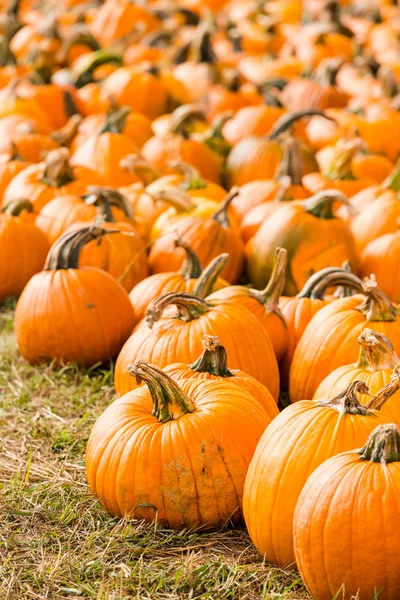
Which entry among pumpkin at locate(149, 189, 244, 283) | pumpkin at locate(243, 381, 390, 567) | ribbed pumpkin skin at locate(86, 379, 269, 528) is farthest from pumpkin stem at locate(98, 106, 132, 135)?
pumpkin at locate(243, 381, 390, 567)

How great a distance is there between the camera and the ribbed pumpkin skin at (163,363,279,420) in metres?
2.93

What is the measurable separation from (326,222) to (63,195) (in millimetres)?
1476

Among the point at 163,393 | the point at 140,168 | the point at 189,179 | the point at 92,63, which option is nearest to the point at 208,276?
the point at 163,393

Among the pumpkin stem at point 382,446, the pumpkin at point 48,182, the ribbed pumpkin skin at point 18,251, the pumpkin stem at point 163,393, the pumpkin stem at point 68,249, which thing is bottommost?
the ribbed pumpkin skin at point 18,251

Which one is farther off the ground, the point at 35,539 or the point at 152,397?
the point at 152,397

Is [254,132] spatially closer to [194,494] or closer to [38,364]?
[38,364]

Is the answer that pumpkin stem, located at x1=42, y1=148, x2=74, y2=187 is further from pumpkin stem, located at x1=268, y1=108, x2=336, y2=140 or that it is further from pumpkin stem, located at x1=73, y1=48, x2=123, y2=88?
pumpkin stem, located at x1=73, y1=48, x2=123, y2=88

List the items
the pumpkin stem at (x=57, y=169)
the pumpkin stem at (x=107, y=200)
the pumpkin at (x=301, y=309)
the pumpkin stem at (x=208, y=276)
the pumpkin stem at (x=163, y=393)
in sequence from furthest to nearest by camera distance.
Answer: the pumpkin stem at (x=57, y=169), the pumpkin stem at (x=107, y=200), the pumpkin at (x=301, y=309), the pumpkin stem at (x=208, y=276), the pumpkin stem at (x=163, y=393)

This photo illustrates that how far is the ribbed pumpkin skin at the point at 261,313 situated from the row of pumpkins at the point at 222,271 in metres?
0.01

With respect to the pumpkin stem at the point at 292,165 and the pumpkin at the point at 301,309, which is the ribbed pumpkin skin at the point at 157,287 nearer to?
the pumpkin at the point at 301,309

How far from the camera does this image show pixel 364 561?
2215 mm

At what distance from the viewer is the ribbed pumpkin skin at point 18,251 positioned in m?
4.67

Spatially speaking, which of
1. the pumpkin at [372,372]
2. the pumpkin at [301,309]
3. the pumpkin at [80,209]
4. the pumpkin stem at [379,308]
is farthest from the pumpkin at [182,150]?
the pumpkin at [372,372]

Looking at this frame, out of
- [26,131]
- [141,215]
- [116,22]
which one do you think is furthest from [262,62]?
[141,215]
